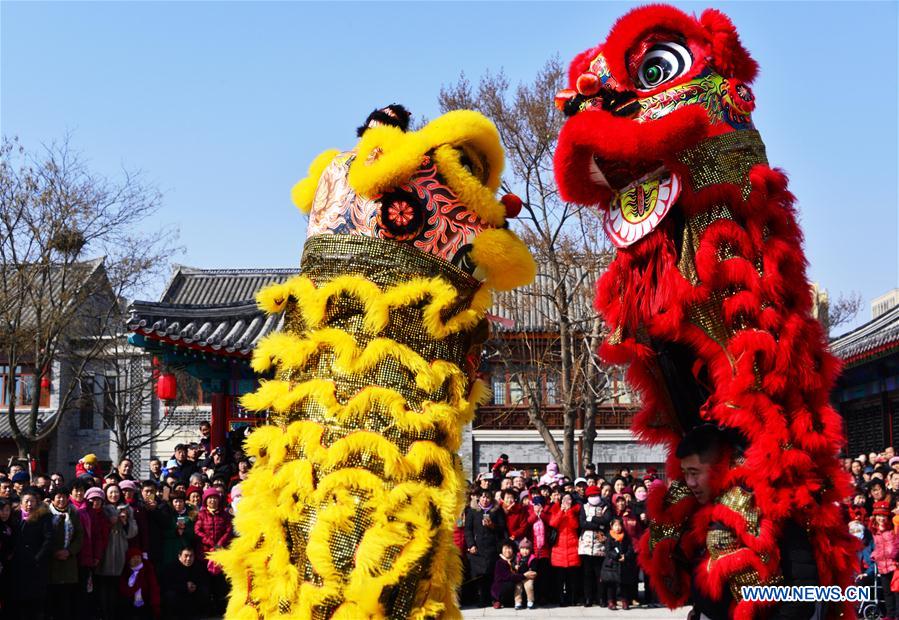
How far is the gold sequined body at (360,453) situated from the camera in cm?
342

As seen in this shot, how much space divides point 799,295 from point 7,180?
1577 cm

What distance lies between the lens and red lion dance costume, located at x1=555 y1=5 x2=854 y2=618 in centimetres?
413

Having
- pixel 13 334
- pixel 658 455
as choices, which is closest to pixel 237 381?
pixel 13 334

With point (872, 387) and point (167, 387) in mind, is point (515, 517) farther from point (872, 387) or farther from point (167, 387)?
point (872, 387)

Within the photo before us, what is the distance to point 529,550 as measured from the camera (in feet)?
38.9

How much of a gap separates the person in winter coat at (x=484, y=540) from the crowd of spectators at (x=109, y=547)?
2652 millimetres

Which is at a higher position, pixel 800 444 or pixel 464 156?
pixel 464 156

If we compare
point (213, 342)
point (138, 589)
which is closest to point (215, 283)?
point (213, 342)

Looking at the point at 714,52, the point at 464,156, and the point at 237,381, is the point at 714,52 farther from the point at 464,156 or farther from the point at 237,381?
the point at 237,381

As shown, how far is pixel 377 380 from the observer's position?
3621 mm

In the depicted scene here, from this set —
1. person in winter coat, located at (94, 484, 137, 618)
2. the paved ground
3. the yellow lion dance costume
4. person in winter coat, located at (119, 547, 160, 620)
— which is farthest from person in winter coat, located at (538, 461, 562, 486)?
the yellow lion dance costume

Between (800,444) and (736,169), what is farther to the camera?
(736,169)

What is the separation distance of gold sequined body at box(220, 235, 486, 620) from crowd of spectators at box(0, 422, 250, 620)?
18.2 ft

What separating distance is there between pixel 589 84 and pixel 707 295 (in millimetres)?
1060
